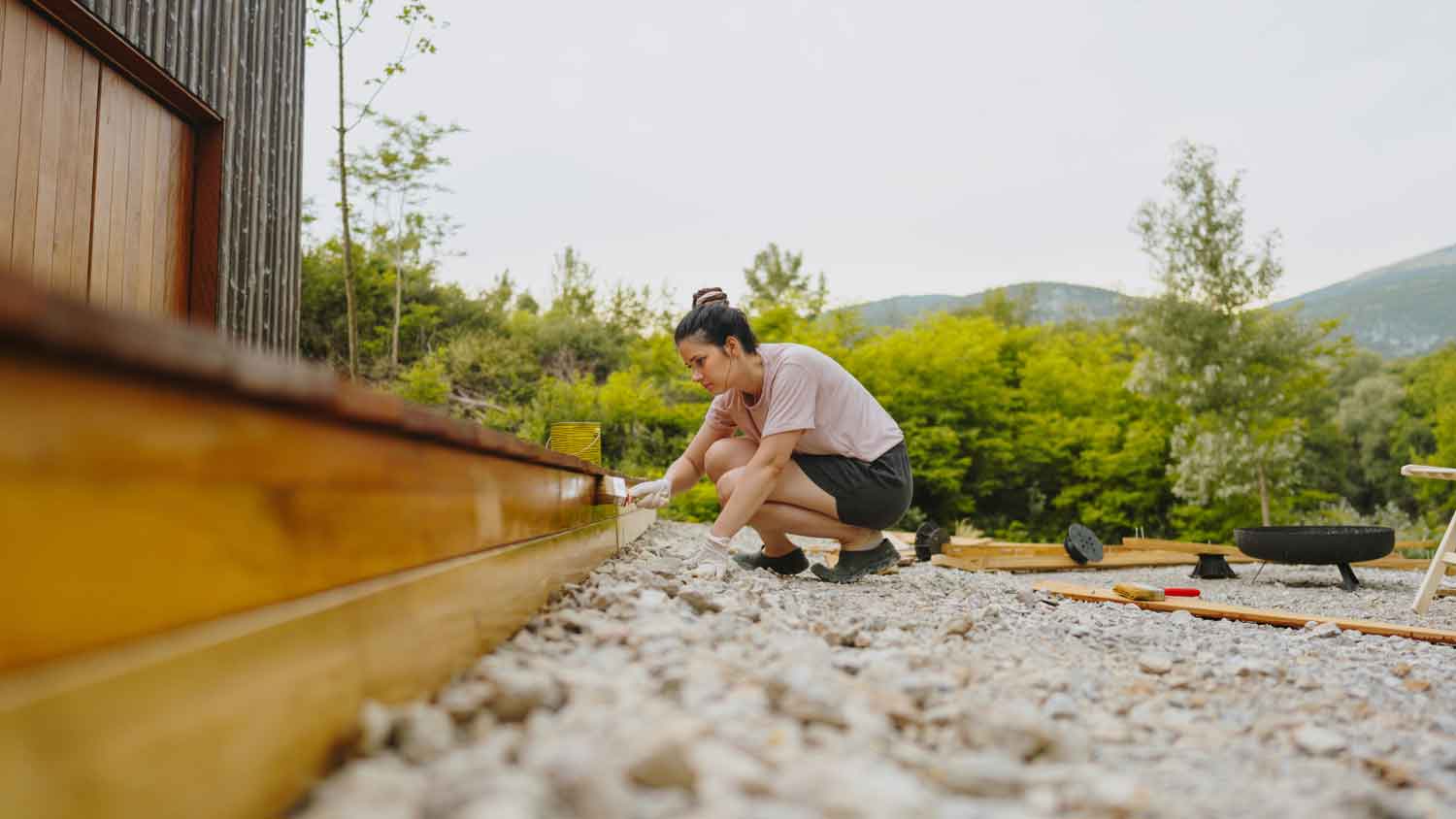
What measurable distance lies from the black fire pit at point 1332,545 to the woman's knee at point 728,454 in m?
3.76

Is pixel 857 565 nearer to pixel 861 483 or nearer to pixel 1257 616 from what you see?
pixel 861 483

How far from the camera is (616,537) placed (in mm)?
3699

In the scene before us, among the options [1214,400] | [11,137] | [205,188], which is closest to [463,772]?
[11,137]

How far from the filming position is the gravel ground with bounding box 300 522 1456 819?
2.74 ft

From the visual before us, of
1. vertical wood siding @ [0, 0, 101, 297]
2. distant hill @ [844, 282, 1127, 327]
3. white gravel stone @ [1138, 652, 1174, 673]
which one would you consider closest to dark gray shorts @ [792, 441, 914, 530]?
white gravel stone @ [1138, 652, 1174, 673]

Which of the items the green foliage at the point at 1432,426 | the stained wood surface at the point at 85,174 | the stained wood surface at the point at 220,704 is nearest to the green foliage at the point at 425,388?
the stained wood surface at the point at 85,174

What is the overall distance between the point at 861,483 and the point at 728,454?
2.01ft

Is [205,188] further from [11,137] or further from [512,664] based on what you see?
[512,664]

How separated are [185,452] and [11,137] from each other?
344 cm

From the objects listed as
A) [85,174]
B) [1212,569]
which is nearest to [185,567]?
[85,174]

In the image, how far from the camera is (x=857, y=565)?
342cm

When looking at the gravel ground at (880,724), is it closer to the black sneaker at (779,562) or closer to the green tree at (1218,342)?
the black sneaker at (779,562)

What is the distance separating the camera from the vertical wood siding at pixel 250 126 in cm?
381

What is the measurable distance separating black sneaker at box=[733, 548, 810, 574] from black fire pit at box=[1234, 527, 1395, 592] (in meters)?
3.42
